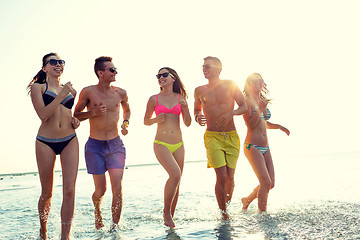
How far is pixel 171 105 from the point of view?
6.67 m

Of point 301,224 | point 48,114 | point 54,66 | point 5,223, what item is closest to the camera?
point 48,114

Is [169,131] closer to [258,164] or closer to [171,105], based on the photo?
[171,105]

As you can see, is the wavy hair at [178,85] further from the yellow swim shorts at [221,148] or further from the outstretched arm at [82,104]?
the outstretched arm at [82,104]

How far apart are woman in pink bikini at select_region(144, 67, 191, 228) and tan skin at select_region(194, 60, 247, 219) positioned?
48 cm

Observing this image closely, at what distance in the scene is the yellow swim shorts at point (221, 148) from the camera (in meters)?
6.86

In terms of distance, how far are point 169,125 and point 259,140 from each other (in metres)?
2.09

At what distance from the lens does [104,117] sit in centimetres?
636

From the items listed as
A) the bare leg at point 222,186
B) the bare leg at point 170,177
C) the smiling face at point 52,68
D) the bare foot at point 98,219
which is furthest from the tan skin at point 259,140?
the smiling face at point 52,68

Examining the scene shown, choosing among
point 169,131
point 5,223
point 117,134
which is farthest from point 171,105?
point 5,223

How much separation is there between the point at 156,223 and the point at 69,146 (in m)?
2.90

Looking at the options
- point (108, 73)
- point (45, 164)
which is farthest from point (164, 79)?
point (45, 164)

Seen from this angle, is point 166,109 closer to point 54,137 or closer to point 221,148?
point 221,148

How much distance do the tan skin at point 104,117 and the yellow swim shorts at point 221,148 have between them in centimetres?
173

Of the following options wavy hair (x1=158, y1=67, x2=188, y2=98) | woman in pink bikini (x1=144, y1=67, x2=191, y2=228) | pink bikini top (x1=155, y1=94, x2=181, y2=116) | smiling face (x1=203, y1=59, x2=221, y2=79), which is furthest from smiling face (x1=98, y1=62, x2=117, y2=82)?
smiling face (x1=203, y1=59, x2=221, y2=79)
